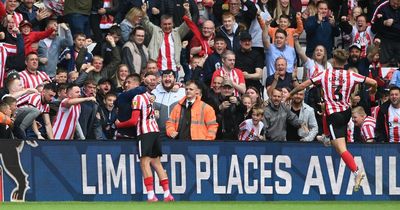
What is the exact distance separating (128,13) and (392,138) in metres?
5.35

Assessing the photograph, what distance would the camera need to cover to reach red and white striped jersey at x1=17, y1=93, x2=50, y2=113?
21.0 meters

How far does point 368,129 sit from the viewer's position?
22203mm

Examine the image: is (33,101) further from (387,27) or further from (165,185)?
(387,27)

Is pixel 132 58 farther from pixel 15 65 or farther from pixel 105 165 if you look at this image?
pixel 105 165

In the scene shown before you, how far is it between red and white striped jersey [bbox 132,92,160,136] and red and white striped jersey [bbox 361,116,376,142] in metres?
3.96

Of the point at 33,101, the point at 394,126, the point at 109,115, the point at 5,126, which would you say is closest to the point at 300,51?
the point at 394,126

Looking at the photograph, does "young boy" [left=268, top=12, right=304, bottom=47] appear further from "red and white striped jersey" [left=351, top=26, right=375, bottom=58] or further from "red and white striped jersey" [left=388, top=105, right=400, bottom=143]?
"red and white striped jersey" [left=388, top=105, right=400, bottom=143]

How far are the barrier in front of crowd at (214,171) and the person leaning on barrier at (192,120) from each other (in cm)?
43

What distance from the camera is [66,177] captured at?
20344 millimetres

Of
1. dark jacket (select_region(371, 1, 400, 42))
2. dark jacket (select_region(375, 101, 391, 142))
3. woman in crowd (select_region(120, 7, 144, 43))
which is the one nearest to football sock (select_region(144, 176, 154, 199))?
dark jacket (select_region(375, 101, 391, 142))

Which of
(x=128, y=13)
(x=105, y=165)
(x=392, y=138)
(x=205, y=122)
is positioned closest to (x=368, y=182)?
(x=392, y=138)

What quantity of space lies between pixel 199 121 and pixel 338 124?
2257mm

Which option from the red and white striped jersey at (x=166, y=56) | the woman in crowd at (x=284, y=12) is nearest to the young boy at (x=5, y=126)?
the red and white striped jersey at (x=166, y=56)

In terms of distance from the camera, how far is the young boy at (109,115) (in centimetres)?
2144
